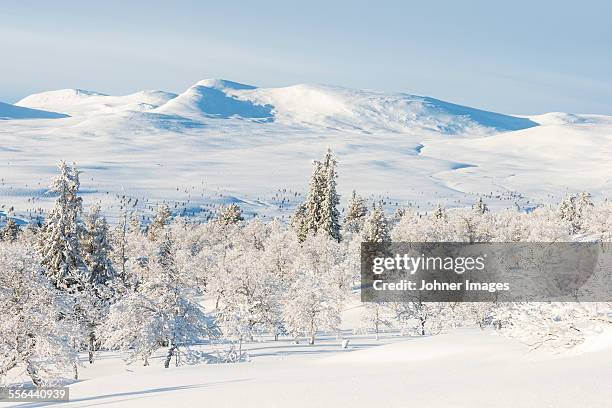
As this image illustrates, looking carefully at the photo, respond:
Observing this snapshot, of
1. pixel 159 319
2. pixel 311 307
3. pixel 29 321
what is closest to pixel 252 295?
pixel 311 307

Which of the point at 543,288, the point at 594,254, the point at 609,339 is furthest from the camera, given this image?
the point at 594,254

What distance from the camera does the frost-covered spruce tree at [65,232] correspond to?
177 ft

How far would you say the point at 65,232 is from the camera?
5431 centimetres

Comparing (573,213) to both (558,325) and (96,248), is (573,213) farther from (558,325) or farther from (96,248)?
(558,325)

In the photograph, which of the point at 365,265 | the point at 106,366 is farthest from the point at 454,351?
the point at 365,265

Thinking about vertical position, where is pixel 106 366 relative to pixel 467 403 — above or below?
below

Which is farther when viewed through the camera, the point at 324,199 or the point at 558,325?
the point at 324,199

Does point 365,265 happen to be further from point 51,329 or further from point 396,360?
point 396,360

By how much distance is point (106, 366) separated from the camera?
55.1 m

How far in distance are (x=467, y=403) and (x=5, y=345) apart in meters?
27.2

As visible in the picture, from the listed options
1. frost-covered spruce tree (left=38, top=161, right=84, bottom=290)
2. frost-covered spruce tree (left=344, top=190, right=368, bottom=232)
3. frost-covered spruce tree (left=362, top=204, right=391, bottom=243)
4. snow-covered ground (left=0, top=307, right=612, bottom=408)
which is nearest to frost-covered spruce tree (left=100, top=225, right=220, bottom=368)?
frost-covered spruce tree (left=38, top=161, right=84, bottom=290)

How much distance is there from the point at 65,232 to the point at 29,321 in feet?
74.6

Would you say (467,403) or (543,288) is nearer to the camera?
(467,403)

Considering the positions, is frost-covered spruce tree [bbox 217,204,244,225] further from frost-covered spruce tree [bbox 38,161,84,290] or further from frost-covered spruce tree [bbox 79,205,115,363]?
frost-covered spruce tree [bbox 38,161,84,290]
